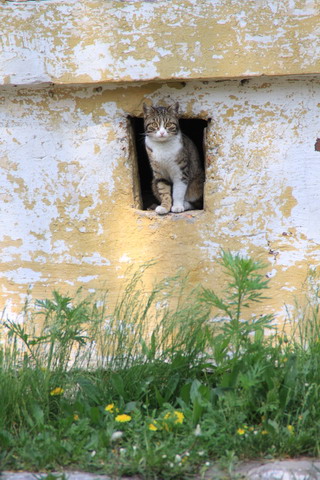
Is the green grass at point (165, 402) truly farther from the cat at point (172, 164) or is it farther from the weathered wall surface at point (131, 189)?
the cat at point (172, 164)

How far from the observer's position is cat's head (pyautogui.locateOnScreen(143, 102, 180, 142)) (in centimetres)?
406

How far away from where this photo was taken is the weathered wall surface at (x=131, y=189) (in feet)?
13.1

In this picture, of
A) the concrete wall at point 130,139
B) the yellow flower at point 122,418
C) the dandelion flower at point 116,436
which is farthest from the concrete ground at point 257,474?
the concrete wall at point 130,139

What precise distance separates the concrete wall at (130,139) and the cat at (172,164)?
0.21m

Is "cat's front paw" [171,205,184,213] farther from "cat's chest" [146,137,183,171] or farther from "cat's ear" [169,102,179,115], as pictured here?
"cat's ear" [169,102,179,115]

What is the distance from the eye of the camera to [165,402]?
2.98m

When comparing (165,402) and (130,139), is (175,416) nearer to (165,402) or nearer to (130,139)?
(165,402)

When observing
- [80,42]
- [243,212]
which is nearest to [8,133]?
[80,42]

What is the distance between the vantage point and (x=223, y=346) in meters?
3.16

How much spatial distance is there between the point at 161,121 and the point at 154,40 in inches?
23.0

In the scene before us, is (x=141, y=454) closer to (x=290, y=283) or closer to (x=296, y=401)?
(x=296, y=401)

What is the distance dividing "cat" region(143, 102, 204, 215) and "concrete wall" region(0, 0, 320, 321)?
0.69ft

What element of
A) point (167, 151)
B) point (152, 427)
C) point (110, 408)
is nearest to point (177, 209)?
point (167, 151)

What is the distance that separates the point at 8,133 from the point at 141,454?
2513 mm
